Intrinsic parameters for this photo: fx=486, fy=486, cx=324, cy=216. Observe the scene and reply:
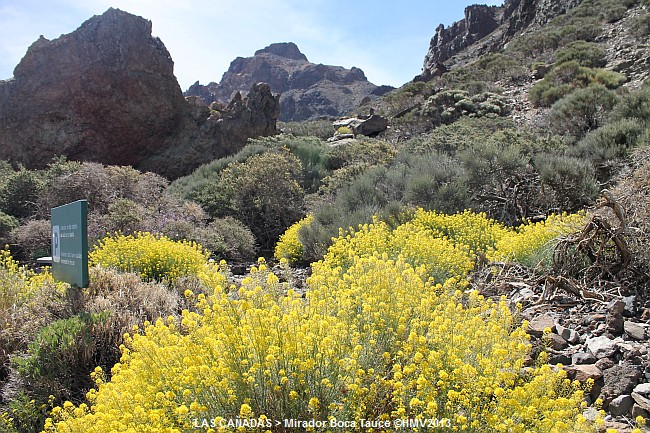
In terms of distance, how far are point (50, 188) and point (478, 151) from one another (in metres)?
8.83

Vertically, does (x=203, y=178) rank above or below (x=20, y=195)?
above

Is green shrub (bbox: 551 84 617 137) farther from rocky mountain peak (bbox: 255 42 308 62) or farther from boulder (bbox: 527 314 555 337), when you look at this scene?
rocky mountain peak (bbox: 255 42 308 62)

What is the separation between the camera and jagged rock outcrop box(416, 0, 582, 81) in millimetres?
37625

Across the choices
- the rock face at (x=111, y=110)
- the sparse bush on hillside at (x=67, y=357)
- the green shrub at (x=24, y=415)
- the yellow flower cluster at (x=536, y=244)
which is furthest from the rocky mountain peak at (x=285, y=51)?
the green shrub at (x=24, y=415)

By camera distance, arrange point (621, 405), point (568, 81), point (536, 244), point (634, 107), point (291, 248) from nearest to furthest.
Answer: point (621, 405) < point (536, 244) < point (291, 248) < point (634, 107) < point (568, 81)

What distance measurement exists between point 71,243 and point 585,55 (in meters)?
23.5

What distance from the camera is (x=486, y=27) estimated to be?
54812 mm

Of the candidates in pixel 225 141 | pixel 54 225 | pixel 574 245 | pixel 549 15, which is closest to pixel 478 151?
pixel 574 245

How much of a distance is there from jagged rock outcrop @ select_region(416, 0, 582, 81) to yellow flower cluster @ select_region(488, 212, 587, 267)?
3364 centimetres

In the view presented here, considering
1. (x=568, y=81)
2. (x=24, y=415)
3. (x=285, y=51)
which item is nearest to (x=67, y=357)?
(x=24, y=415)

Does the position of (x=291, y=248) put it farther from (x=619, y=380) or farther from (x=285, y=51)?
(x=285, y=51)

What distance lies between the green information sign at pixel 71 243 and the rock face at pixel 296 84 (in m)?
69.1

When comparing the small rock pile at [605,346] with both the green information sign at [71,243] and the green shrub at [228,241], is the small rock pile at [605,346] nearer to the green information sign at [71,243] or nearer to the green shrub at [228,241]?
the green information sign at [71,243]

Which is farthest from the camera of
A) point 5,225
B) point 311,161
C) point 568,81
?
point 568,81
